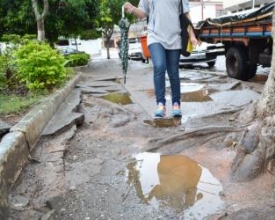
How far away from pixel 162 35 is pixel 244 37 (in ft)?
14.7

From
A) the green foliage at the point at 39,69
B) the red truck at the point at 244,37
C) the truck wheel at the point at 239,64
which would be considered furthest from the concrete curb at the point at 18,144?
the truck wheel at the point at 239,64

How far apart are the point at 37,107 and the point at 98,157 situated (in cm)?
137

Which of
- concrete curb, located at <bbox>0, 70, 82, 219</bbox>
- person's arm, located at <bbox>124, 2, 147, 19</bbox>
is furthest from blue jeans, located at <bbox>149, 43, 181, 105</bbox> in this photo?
concrete curb, located at <bbox>0, 70, 82, 219</bbox>

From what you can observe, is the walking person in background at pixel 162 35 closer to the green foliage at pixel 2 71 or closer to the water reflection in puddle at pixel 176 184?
the water reflection in puddle at pixel 176 184

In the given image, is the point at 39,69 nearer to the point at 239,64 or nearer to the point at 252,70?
the point at 239,64

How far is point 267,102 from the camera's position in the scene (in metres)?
3.21

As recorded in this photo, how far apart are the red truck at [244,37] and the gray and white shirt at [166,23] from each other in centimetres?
333

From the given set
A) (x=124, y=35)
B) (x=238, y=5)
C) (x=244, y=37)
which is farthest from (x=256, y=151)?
(x=238, y=5)

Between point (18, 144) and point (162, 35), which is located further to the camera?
point (162, 35)

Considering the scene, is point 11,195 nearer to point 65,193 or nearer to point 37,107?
point 65,193

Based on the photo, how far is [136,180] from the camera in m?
2.90

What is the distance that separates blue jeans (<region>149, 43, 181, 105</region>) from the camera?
14.6ft

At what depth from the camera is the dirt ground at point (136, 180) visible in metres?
2.38

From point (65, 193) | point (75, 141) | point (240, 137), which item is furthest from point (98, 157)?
point (240, 137)
